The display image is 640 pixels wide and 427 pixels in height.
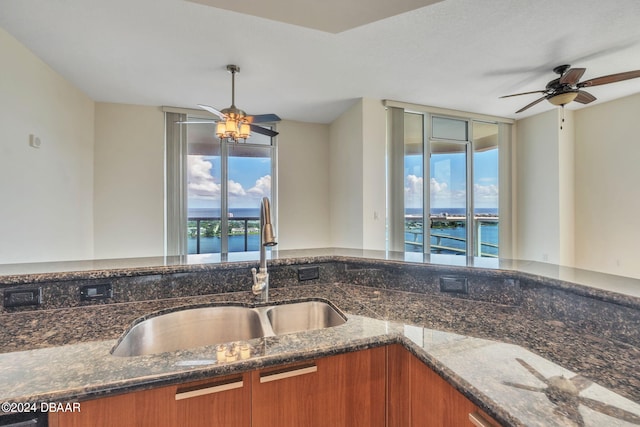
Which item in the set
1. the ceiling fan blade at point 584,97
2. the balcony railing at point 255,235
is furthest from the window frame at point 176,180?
the ceiling fan blade at point 584,97

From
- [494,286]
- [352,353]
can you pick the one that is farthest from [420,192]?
[352,353]

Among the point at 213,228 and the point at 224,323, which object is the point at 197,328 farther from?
the point at 213,228

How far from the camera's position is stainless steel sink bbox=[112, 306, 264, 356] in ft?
3.28

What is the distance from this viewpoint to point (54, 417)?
566 millimetres

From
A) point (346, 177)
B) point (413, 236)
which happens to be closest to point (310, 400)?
point (346, 177)

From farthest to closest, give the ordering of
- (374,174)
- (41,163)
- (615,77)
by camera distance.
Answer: (374,174)
(41,163)
(615,77)

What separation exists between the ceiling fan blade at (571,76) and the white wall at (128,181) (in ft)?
15.5

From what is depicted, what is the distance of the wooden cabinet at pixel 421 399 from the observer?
0.61 meters

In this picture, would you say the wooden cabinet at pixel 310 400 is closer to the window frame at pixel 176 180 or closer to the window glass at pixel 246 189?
the window frame at pixel 176 180

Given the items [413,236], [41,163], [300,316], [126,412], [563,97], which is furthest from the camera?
[413,236]

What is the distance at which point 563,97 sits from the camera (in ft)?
9.29

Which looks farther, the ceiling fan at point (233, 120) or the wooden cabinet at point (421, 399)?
the ceiling fan at point (233, 120)

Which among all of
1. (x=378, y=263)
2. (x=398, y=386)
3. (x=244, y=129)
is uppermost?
(x=244, y=129)

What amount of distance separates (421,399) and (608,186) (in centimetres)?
498
